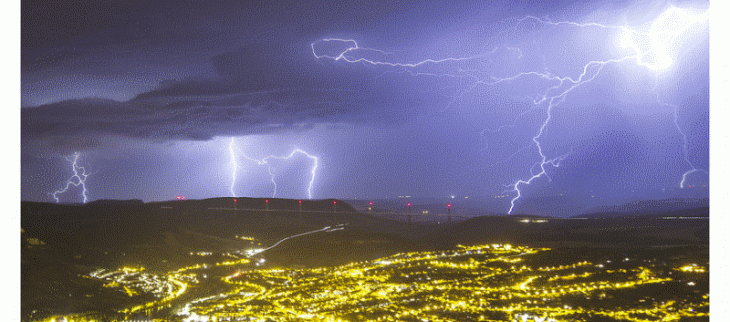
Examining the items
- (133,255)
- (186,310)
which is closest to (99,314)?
(186,310)

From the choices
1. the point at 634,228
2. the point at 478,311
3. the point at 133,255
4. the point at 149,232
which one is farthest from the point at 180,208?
the point at 634,228

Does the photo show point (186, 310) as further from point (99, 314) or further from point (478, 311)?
point (478, 311)

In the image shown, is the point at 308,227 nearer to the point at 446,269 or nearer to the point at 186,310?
the point at 446,269

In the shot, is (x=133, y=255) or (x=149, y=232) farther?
(x=149, y=232)
